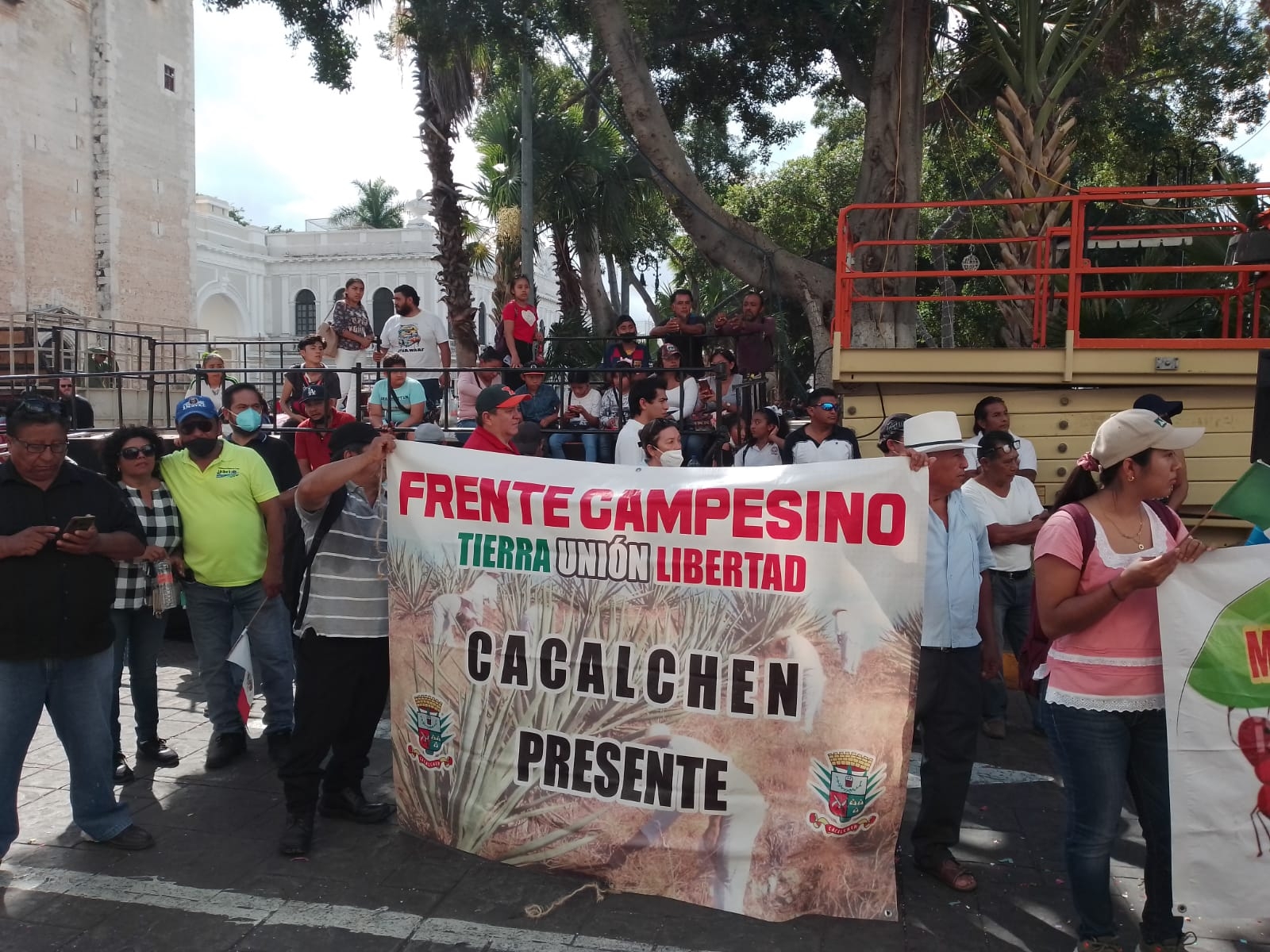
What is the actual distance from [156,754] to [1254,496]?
17.4 feet

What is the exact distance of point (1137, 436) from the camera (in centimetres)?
327

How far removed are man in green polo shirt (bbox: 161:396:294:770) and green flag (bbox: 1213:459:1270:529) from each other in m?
4.27

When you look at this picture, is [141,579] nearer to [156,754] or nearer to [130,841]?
[156,754]

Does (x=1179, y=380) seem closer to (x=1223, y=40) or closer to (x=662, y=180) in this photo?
(x=662, y=180)

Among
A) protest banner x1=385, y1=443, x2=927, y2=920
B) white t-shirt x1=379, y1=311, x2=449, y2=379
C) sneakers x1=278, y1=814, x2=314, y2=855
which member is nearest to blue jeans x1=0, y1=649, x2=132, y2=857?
sneakers x1=278, y1=814, x2=314, y2=855

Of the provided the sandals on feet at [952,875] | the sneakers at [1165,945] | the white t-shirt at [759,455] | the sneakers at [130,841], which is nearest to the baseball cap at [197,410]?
the sneakers at [130,841]

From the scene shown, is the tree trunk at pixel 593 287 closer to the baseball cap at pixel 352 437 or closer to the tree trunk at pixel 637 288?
the tree trunk at pixel 637 288

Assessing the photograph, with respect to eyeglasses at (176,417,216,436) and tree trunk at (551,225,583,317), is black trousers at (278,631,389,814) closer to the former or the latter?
eyeglasses at (176,417,216,436)

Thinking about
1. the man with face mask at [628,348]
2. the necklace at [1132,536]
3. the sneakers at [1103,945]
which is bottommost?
the sneakers at [1103,945]

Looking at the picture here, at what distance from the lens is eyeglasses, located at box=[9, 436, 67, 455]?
4086 millimetres

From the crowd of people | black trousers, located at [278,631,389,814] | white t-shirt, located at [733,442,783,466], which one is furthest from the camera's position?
white t-shirt, located at [733,442,783,466]

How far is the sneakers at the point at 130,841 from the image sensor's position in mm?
4480

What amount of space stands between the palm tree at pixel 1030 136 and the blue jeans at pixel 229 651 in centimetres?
624

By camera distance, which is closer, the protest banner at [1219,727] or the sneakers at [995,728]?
the protest banner at [1219,727]
